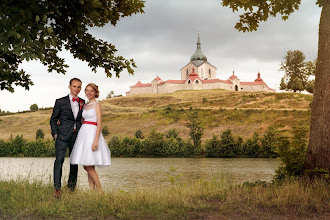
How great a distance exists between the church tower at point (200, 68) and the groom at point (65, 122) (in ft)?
467

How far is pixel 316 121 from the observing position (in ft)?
28.8

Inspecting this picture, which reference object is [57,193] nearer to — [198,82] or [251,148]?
[251,148]

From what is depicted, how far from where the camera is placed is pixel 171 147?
185 feet

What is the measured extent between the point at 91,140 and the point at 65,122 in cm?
65

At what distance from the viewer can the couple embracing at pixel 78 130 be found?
740 cm

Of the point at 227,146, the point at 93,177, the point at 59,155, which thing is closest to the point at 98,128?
the point at 59,155

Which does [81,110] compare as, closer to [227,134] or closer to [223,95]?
[227,134]

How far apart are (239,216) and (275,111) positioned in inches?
3132

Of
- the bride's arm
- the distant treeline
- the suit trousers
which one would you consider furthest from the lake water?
the distant treeline

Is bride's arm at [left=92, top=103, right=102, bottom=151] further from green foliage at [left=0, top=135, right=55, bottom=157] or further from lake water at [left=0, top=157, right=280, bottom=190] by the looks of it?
green foliage at [left=0, top=135, right=55, bottom=157]

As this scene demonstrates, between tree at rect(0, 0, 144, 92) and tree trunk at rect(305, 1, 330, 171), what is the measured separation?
4630 mm

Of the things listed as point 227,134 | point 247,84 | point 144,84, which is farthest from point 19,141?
point 247,84

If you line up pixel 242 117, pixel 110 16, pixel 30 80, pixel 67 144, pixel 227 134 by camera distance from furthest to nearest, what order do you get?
pixel 242 117 < pixel 227 134 < pixel 30 80 < pixel 110 16 < pixel 67 144

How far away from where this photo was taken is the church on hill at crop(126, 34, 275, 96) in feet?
450
